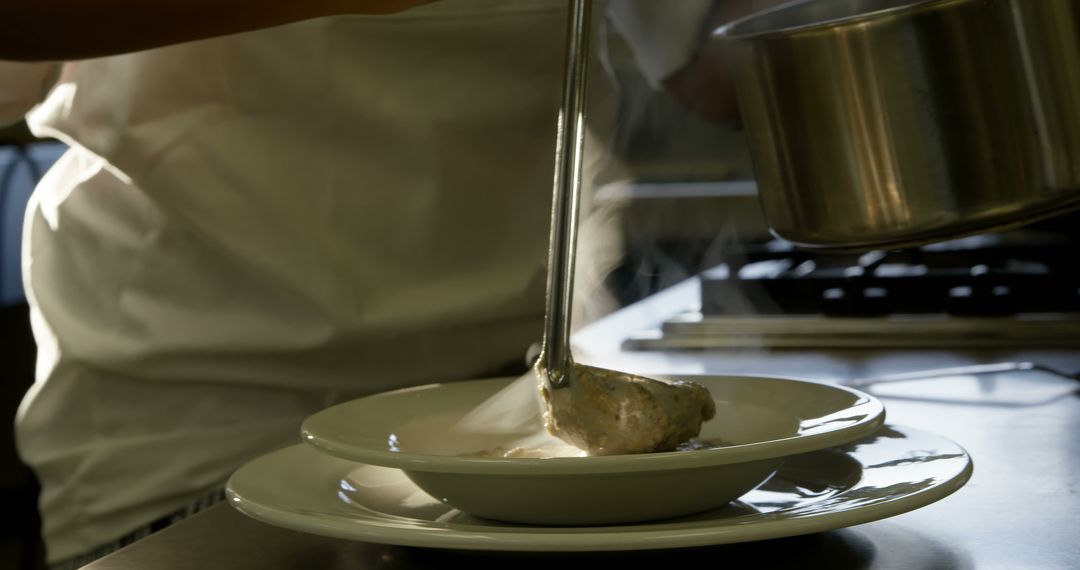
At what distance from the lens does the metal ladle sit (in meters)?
0.41

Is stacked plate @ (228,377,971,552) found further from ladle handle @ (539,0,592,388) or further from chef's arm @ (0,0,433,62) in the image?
chef's arm @ (0,0,433,62)

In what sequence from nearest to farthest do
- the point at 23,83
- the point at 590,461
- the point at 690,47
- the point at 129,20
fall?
the point at 590,461 → the point at 129,20 → the point at 23,83 → the point at 690,47

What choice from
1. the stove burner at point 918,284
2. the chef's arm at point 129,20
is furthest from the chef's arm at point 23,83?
the stove burner at point 918,284

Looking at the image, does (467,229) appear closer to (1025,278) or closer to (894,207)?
(894,207)

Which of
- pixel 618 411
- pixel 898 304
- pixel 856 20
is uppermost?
pixel 856 20

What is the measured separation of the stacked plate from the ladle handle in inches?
2.1

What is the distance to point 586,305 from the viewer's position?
118 cm

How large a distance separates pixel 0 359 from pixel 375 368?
133cm

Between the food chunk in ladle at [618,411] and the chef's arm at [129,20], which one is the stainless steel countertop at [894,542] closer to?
the food chunk in ladle at [618,411]

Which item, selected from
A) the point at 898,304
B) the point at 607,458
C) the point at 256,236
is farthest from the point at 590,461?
the point at 898,304

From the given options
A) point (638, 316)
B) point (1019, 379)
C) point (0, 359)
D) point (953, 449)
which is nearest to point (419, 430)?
point (953, 449)

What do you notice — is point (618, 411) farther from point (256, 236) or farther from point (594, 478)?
point (256, 236)

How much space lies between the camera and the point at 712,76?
851 mm

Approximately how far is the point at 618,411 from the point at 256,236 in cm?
Answer: 37
